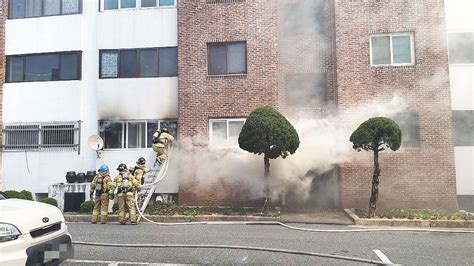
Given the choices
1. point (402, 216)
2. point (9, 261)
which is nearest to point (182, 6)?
point (402, 216)

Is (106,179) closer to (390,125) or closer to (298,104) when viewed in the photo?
(298,104)

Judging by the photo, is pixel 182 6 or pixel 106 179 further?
pixel 182 6

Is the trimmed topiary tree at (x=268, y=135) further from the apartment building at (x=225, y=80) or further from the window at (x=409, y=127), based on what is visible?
the window at (x=409, y=127)

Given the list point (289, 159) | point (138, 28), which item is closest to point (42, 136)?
point (138, 28)

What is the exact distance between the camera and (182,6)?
12148mm

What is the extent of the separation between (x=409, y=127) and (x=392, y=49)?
7.82 feet

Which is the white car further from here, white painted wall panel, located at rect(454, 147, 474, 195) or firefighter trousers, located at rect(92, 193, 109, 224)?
white painted wall panel, located at rect(454, 147, 474, 195)

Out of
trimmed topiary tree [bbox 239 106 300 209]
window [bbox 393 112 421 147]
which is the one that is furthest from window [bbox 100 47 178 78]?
window [bbox 393 112 421 147]

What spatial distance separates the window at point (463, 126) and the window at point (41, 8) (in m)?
12.9

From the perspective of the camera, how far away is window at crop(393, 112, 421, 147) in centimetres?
1103

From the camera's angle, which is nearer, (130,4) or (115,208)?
(115,208)

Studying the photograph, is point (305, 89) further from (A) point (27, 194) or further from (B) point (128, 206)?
(A) point (27, 194)

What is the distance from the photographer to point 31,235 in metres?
4.11

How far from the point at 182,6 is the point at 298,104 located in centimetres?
488
